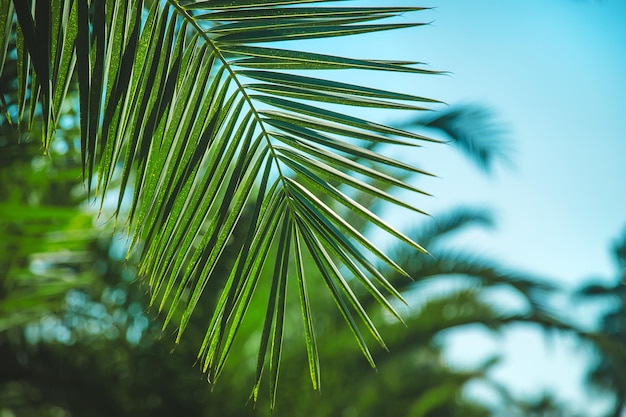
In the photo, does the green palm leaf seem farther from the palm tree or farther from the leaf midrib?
the palm tree

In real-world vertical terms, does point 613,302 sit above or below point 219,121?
below

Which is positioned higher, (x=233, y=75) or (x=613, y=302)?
(x=233, y=75)

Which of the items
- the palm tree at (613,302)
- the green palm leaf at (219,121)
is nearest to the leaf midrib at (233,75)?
the green palm leaf at (219,121)

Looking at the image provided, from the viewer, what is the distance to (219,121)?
1021 mm

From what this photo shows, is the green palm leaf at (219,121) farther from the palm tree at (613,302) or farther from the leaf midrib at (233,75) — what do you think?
the palm tree at (613,302)

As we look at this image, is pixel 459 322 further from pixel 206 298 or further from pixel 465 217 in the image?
pixel 206 298

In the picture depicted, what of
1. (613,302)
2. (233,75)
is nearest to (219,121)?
(233,75)

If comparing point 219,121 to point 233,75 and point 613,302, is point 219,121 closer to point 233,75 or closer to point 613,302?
point 233,75

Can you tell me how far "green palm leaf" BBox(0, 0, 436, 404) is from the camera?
3.13 feet

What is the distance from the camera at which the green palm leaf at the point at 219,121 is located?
0.95m

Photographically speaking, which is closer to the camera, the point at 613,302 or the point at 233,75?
the point at 233,75

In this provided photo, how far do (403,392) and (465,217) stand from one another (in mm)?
1960

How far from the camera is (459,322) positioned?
515 cm

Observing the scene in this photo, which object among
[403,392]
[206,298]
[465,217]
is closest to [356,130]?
[206,298]
